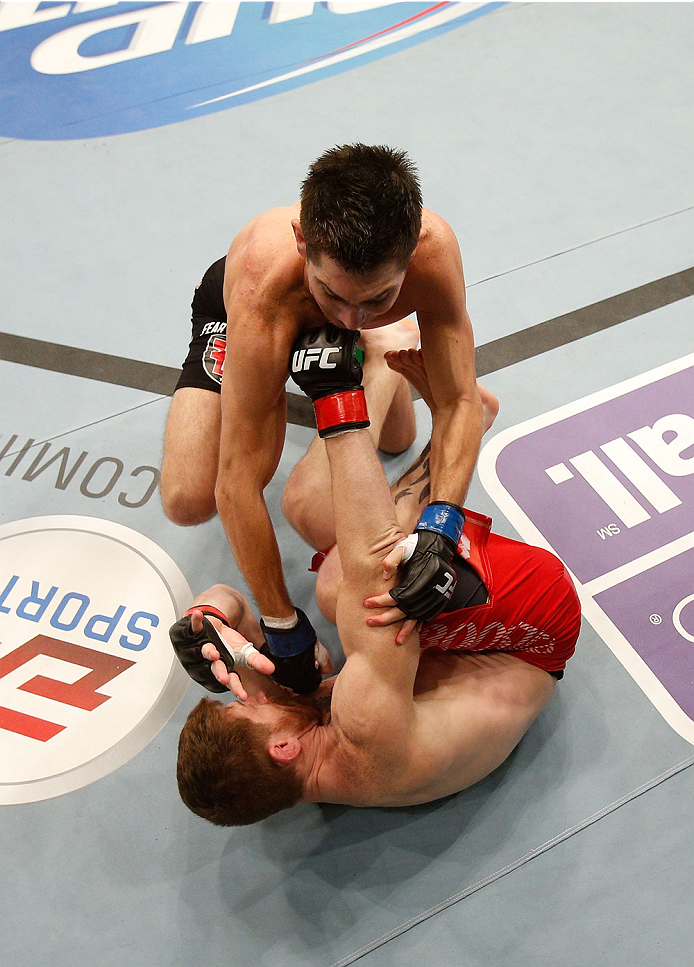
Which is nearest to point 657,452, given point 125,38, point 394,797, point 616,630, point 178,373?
point 616,630

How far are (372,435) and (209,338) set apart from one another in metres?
0.74

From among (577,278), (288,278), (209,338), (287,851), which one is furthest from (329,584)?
(577,278)

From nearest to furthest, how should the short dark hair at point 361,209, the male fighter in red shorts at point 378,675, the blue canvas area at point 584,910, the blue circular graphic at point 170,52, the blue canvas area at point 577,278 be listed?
the short dark hair at point 361,209
the male fighter in red shorts at point 378,675
the blue canvas area at point 584,910
the blue canvas area at point 577,278
the blue circular graphic at point 170,52

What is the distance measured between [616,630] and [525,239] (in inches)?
78.1

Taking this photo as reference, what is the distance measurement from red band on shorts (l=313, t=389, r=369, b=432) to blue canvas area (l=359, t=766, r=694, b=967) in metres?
1.34

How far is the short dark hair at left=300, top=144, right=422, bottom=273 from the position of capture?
186 cm

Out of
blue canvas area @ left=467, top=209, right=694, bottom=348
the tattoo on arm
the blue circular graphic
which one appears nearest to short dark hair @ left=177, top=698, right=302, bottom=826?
the tattoo on arm

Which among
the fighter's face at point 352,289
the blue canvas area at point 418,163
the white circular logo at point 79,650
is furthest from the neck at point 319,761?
the blue canvas area at point 418,163

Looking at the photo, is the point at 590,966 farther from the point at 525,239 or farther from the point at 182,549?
the point at 525,239

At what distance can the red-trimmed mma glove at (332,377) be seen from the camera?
6.98ft

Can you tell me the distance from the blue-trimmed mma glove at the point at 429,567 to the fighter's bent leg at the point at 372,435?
0.57 metres

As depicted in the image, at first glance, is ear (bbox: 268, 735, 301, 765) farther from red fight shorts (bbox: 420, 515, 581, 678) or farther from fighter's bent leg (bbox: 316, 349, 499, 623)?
fighter's bent leg (bbox: 316, 349, 499, 623)

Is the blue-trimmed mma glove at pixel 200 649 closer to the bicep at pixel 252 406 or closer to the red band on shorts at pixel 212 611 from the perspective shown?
the red band on shorts at pixel 212 611

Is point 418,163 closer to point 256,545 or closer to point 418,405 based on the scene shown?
point 418,405
